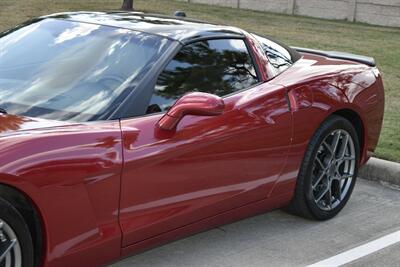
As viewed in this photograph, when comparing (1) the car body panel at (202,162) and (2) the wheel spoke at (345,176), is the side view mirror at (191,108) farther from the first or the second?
(2) the wheel spoke at (345,176)

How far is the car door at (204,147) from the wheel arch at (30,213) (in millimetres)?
426

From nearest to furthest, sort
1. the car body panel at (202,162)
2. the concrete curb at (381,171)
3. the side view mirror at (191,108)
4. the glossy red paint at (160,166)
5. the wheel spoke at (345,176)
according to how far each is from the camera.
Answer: the glossy red paint at (160,166) → the car body panel at (202,162) → the side view mirror at (191,108) → the wheel spoke at (345,176) → the concrete curb at (381,171)

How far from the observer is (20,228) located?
109 inches

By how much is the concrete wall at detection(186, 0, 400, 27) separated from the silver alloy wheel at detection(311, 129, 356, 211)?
16747mm

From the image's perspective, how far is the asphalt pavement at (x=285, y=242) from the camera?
3951 millimetres

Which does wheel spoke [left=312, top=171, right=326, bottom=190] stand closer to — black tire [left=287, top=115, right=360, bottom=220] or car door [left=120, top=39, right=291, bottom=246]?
black tire [left=287, top=115, right=360, bottom=220]

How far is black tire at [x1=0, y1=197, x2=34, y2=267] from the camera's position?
2707mm

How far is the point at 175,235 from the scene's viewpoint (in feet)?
11.5

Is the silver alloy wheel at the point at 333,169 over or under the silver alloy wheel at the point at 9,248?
under

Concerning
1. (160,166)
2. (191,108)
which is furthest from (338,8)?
(160,166)

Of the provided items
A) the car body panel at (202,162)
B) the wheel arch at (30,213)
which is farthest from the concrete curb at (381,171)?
the wheel arch at (30,213)

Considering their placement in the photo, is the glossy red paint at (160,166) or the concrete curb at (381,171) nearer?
the glossy red paint at (160,166)

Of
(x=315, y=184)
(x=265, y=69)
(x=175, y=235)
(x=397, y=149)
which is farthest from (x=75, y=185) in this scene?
(x=397, y=149)

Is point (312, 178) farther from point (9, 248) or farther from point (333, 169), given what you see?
point (9, 248)
